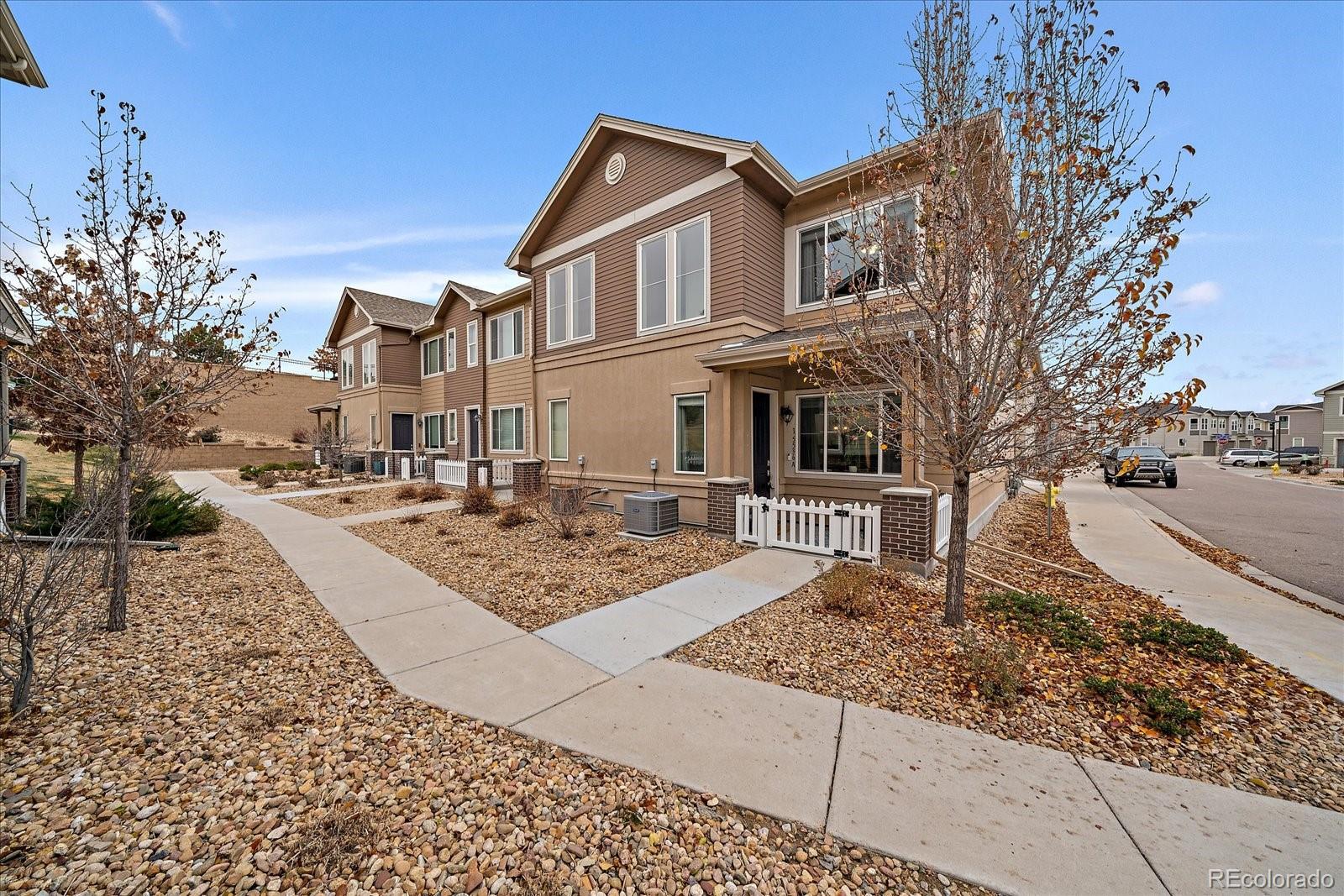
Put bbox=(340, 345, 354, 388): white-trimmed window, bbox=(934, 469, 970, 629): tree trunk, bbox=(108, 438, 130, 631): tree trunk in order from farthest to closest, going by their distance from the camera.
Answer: bbox=(340, 345, 354, 388): white-trimmed window, bbox=(934, 469, 970, 629): tree trunk, bbox=(108, 438, 130, 631): tree trunk

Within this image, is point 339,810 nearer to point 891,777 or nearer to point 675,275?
point 891,777

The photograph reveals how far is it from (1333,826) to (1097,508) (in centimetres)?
1535

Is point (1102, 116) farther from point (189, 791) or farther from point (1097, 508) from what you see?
point (1097, 508)

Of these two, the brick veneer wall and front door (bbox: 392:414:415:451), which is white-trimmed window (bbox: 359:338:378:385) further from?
Result: the brick veneer wall

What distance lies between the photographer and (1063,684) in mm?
4031

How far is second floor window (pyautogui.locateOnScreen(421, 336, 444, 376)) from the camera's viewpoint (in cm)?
2077

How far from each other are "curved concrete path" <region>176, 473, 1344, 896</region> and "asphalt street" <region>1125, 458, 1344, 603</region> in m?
7.09

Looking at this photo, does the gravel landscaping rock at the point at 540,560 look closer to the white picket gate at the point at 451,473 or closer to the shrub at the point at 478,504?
the shrub at the point at 478,504

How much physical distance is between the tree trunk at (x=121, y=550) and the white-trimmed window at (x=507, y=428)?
37.0ft

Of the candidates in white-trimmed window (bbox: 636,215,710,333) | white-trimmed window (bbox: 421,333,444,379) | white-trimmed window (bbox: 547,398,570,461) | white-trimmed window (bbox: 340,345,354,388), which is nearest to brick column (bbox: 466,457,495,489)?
white-trimmed window (bbox: 547,398,570,461)

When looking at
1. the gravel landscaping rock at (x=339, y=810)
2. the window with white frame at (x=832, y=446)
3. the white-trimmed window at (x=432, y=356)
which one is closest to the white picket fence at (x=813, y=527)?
the window with white frame at (x=832, y=446)

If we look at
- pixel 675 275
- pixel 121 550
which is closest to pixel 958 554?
pixel 675 275

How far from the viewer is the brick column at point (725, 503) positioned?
8.76 metres

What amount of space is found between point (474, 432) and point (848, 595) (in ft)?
53.2
